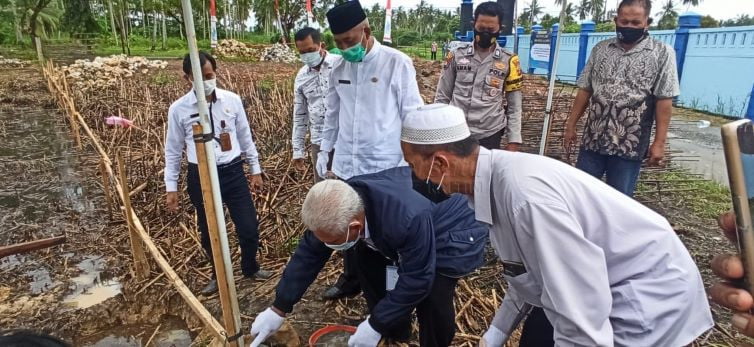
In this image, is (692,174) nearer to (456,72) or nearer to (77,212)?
(456,72)

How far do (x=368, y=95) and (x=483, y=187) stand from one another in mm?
1692

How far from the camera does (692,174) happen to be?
17.7 feet

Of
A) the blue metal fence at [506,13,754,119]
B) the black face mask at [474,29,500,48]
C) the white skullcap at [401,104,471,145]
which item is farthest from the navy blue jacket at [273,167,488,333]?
the blue metal fence at [506,13,754,119]

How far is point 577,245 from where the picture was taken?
4.06 ft

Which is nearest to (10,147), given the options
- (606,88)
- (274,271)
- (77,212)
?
(77,212)

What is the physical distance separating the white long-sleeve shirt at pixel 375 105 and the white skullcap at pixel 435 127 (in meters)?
1.40

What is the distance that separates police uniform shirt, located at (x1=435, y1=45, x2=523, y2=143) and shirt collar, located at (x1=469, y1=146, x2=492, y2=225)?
6.94 feet

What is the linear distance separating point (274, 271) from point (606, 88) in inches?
103

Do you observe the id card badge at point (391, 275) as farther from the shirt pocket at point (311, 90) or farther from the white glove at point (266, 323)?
the shirt pocket at point (311, 90)

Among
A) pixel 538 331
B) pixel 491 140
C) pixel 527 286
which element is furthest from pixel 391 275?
pixel 491 140

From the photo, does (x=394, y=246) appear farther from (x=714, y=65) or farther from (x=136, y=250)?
(x=714, y=65)

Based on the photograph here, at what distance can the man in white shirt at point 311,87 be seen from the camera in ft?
12.5

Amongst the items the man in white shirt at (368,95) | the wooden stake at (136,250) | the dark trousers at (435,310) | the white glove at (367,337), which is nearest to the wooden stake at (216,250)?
the white glove at (367,337)

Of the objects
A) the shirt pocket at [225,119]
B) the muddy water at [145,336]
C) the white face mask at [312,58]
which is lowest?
the muddy water at [145,336]
